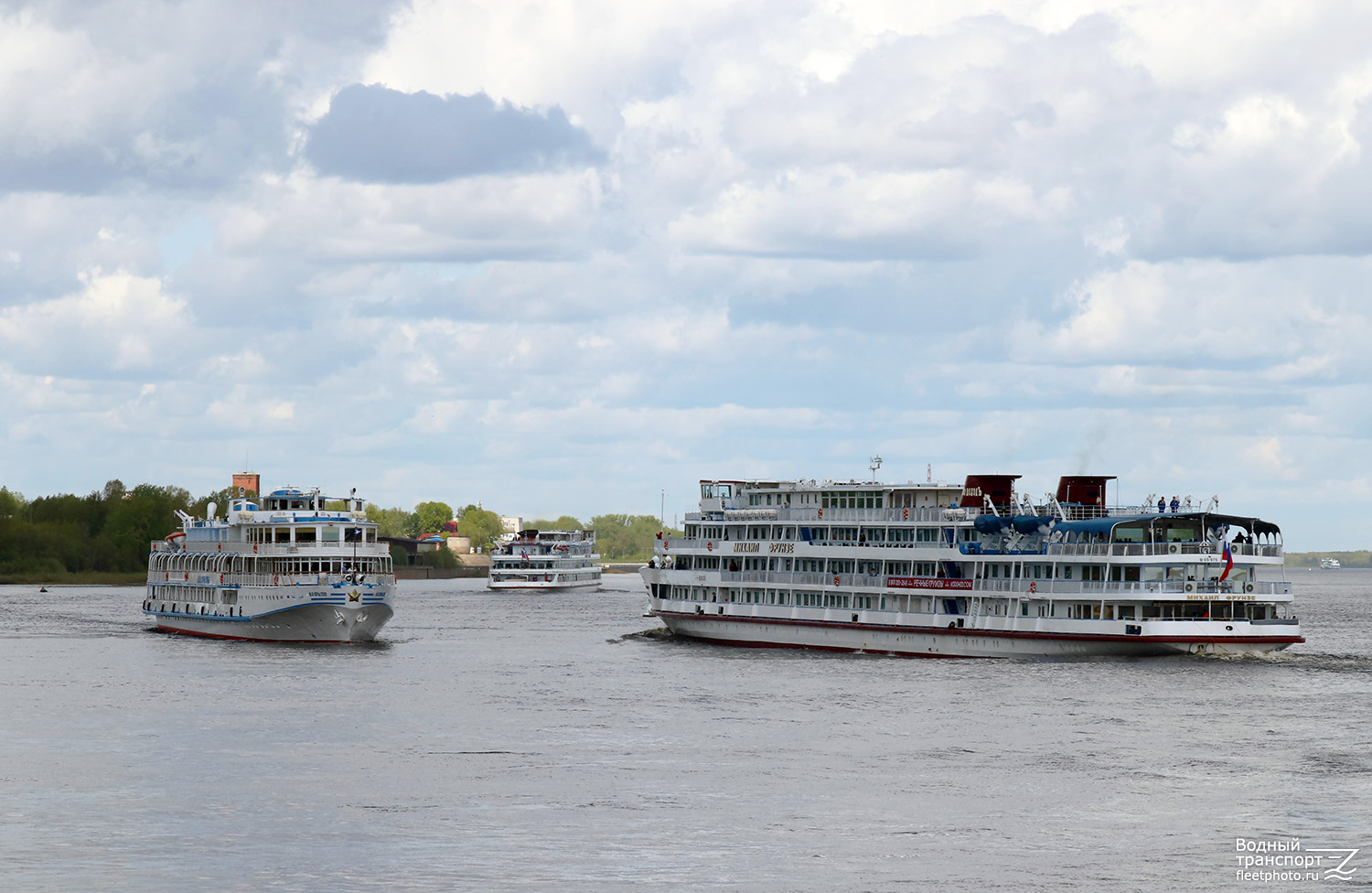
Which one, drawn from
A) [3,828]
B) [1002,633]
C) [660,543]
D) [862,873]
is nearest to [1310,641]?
[1002,633]

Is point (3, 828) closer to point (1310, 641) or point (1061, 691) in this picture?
point (1061, 691)

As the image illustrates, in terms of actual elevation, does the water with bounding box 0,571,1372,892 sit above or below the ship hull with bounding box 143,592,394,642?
below

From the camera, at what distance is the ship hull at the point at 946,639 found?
284ft

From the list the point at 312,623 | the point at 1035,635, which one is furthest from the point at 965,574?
the point at 312,623

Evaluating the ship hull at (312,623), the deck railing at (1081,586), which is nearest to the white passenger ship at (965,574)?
the deck railing at (1081,586)

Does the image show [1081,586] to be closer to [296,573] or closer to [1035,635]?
[1035,635]

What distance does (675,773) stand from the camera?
5538 cm

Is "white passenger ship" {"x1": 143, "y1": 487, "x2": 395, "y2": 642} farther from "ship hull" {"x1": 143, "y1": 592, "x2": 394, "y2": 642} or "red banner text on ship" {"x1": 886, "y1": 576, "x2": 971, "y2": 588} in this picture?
"red banner text on ship" {"x1": 886, "y1": 576, "x2": 971, "y2": 588}

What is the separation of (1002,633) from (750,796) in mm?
44621

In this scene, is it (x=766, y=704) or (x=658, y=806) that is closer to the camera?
(x=658, y=806)

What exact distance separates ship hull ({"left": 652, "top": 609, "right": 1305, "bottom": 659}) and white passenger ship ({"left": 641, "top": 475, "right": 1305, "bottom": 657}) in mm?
97

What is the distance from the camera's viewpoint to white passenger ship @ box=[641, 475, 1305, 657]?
8731cm

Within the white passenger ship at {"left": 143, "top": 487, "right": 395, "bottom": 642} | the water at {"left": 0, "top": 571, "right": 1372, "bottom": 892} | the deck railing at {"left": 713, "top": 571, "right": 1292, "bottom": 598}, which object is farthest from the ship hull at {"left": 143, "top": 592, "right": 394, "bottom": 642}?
the deck railing at {"left": 713, "top": 571, "right": 1292, "bottom": 598}

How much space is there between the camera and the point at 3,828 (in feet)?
149
